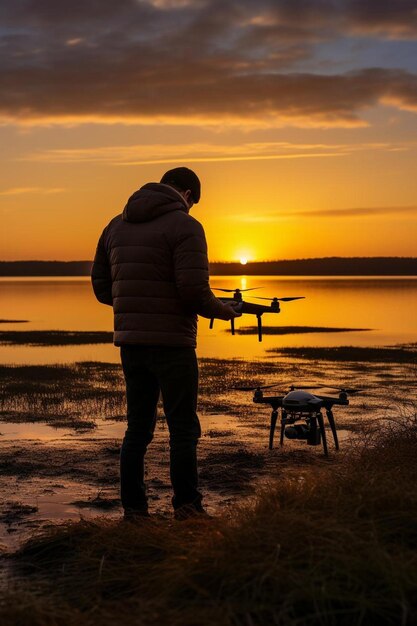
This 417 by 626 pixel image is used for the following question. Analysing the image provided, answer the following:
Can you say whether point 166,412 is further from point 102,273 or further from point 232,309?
point 102,273

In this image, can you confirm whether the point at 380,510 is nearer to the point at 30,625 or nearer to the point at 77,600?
the point at 77,600

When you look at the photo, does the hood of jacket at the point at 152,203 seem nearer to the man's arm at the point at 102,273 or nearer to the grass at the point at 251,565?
the man's arm at the point at 102,273

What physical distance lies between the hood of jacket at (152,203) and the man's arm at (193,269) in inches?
8.4

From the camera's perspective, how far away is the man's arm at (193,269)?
5.77 meters

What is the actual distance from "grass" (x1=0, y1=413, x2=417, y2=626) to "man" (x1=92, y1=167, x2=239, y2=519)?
47 centimetres

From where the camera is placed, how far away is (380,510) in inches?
202

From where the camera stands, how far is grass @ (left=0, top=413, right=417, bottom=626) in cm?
407

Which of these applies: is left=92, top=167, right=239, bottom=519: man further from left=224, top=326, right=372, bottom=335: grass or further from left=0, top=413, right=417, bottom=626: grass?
left=224, top=326, right=372, bottom=335: grass

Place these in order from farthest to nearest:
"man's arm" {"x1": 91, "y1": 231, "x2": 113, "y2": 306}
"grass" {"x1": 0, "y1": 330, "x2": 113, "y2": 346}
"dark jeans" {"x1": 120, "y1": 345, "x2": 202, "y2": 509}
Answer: "grass" {"x1": 0, "y1": 330, "x2": 113, "y2": 346}, "man's arm" {"x1": 91, "y1": 231, "x2": 113, "y2": 306}, "dark jeans" {"x1": 120, "y1": 345, "x2": 202, "y2": 509}

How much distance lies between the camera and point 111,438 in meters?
11.6

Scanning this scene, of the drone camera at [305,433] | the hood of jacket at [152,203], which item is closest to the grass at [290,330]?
the drone camera at [305,433]

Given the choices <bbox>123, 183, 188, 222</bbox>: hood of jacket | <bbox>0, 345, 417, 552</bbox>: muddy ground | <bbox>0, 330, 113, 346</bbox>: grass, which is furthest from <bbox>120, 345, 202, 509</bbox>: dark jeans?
<bbox>0, 330, 113, 346</bbox>: grass

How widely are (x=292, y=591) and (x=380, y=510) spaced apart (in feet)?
4.06

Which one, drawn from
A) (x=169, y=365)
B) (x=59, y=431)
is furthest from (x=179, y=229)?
(x=59, y=431)
